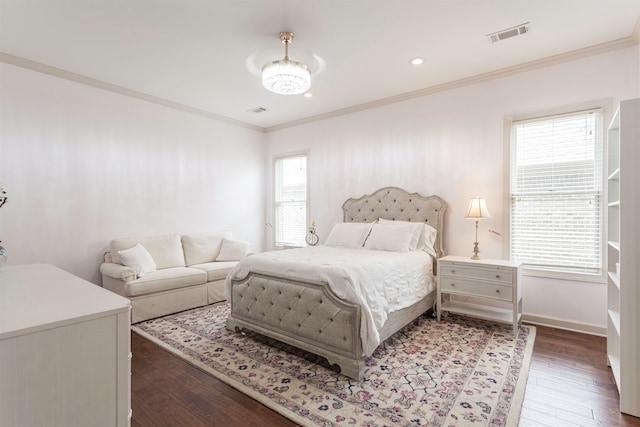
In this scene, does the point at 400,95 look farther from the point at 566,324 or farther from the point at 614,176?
the point at 566,324

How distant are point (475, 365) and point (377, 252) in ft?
4.84

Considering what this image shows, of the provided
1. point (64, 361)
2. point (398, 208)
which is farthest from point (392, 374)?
point (398, 208)

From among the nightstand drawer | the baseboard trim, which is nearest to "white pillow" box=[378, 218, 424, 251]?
the nightstand drawer

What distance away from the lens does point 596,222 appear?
10.4 ft

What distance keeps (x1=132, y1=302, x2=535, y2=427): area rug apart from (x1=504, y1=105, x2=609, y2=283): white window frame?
0.64m

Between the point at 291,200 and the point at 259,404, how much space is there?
4.10 meters

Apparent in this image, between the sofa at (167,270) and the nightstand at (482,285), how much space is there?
2.92 meters

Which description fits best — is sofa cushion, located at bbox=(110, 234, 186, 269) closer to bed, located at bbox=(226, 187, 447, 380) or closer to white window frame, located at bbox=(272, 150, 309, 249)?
bed, located at bbox=(226, 187, 447, 380)

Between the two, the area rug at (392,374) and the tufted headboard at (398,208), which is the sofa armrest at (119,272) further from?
the tufted headboard at (398,208)

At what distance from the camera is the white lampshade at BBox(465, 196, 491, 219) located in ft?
11.3

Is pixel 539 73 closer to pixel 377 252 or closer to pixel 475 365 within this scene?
pixel 377 252

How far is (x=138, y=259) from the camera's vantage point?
3.79 m

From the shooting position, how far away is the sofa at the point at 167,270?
360cm

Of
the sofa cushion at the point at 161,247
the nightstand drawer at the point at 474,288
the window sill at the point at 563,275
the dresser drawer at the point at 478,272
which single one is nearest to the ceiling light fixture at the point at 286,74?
the dresser drawer at the point at 478,272
